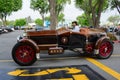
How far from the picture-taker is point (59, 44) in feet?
38.9

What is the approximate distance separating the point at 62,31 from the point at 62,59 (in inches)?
43.1

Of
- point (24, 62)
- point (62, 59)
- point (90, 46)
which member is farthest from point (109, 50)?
point (24, 62)

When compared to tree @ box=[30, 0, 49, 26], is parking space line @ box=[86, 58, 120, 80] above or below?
below

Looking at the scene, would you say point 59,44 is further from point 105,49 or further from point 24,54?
point 105,49

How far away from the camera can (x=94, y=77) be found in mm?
8594

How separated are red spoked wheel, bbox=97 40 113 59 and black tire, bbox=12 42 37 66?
2.76 metres

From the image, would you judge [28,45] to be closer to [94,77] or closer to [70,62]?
[70,62]

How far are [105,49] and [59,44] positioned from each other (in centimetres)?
191

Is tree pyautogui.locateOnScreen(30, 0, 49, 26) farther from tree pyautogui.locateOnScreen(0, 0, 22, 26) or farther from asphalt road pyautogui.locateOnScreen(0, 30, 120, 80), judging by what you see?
asphalt road pyautogui.locateOnScreen(0, 30, 120, 80)

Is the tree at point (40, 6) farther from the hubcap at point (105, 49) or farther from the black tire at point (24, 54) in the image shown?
the black tire at point (24, 54)

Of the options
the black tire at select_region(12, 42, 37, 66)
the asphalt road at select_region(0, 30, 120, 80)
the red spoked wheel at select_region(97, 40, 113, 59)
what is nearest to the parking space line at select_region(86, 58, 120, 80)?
the asphalt road at select_region(0, 30, 120, 80)

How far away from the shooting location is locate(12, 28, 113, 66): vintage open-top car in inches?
438

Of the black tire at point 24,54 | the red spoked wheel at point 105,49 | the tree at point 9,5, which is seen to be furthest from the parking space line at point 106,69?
the tree at point 9,5

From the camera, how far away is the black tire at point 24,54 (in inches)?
435
